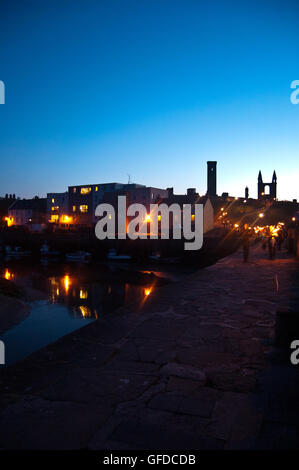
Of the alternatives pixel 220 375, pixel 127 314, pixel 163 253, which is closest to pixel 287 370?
pixel 220 375

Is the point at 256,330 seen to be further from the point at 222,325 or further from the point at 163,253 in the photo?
the point at 163,253

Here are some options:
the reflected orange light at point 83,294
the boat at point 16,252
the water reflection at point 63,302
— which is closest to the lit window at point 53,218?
the boat at point 16,252

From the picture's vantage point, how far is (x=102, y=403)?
3.72 meters

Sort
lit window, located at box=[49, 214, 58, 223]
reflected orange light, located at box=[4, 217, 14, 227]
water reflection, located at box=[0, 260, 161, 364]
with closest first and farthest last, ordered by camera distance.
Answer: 1. water reflection, located at box=[0, 260, 161, 364]
2. lit window, located at box=[49, 214, 58, 223]
3. reflected orange light, located at box=[4, 217, 14, 227]

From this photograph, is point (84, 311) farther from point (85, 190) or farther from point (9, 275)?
point (85, 190)

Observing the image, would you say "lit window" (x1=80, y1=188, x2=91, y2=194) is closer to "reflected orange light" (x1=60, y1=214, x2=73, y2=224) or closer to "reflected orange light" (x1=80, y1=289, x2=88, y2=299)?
"reflected orange light" (x1=60, y1=214, x2=73, y2=224)

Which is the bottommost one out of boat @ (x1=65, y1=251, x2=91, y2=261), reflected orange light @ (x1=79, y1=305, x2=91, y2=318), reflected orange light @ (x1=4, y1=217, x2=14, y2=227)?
reflected orange light @ (x1=79, y1=305, x2=91, y2=318)

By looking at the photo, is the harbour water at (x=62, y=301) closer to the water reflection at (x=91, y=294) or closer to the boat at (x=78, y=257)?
the water reflection at (x=91, y=294)

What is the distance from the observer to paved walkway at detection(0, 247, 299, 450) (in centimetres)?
311

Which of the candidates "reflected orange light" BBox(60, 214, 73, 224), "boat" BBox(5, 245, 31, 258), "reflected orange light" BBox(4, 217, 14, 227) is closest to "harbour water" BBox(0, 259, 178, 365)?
"boat" BBox(5, 245, 31, 258)

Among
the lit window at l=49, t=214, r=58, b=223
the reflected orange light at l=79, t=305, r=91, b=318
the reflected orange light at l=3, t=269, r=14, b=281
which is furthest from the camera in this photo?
the lit window at l=49, t=214, r=58, b=223

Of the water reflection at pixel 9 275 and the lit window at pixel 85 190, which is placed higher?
the lit window at pixel 85 190

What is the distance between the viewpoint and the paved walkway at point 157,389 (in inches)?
122

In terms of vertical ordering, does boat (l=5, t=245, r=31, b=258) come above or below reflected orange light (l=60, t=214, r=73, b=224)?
below
